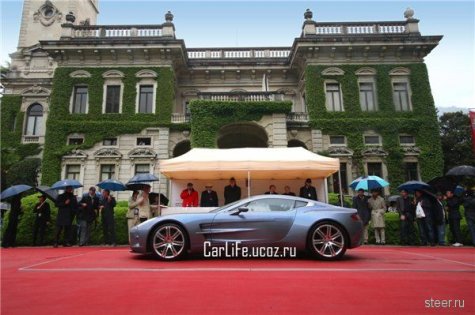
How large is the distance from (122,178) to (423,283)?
68.8 feet

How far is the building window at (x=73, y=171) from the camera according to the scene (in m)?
A: 22.5

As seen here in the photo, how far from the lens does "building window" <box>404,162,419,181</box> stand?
22375 mm

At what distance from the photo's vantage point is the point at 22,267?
19.4 feet

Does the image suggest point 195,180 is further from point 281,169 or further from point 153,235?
point 153,235

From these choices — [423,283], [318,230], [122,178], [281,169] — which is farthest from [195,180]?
[122,178]

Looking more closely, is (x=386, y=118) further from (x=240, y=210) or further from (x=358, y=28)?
(x=240, y=210)

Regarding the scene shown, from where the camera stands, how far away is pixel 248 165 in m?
10.5

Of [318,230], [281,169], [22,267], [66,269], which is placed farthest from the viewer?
[281,169]

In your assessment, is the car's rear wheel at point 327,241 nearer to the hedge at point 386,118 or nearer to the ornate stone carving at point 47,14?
the hedge at point 386,118

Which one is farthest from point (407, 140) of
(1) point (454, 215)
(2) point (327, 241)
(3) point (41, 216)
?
(3) point (41, 216)

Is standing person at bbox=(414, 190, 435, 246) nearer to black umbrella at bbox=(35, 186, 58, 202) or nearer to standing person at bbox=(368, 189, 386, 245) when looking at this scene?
standing person at bbox=(368, 189, 386, 245)

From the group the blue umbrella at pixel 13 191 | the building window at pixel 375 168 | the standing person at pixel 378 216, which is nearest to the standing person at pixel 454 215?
the standing person at pixel 378 216

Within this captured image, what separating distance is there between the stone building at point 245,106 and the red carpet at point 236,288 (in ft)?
52.3

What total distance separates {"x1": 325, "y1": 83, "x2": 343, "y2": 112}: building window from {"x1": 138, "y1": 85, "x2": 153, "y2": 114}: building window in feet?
42.8
